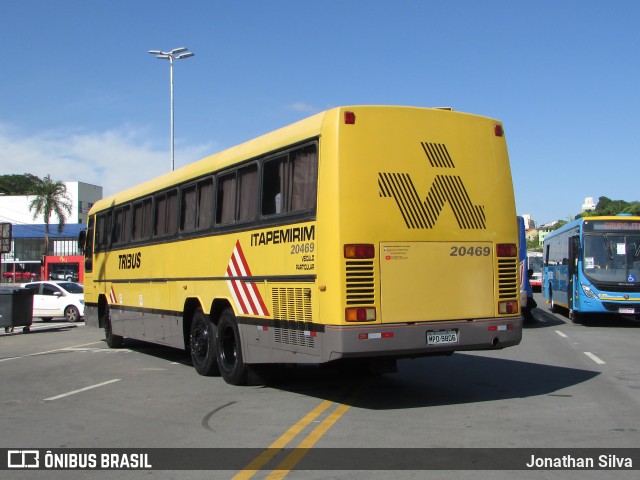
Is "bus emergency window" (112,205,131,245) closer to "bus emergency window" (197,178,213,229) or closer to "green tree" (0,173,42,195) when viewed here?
"bus emergency window" (197,178,213,229)

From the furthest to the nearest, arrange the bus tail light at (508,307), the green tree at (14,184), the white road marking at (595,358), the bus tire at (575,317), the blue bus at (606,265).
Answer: the green tree at (14,184) < the bus tire at (575,317) < the blue bus at (606,265) < the white road marking at (595,358) < the bus tail light at (508,307)

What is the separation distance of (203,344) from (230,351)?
2.77 feet

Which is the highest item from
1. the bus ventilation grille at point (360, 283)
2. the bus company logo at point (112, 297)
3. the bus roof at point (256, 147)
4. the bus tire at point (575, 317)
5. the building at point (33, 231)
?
the building at point (33, 231)

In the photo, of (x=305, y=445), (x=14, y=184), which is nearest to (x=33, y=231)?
(x=14, y=184)

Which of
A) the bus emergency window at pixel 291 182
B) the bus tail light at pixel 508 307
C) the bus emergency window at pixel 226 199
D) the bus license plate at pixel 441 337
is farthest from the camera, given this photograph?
the bus emergency window at pixel 226 199

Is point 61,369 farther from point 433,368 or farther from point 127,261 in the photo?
point 433,368

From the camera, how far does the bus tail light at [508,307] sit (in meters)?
8.98

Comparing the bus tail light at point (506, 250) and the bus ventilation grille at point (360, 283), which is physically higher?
the bus tail light at point (506, 250)

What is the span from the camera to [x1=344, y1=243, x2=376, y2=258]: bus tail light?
7984 mm

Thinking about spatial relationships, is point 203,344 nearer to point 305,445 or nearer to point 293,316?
point 293,316

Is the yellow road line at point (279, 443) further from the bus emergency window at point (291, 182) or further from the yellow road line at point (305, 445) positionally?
the bus emergency window at point (291, 182)

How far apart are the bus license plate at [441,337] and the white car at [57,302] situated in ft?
69.2

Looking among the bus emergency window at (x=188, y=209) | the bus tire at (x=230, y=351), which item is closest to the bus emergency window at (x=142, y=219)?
the bus emergency window at (x=188, y=209)

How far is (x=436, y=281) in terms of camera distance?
8516mm
